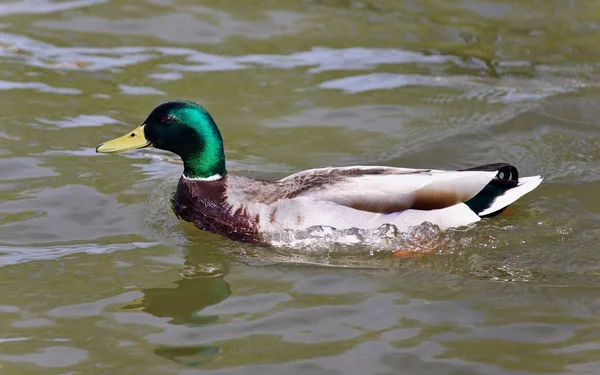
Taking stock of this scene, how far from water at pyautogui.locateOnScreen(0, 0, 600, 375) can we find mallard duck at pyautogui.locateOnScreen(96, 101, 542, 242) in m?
0.14

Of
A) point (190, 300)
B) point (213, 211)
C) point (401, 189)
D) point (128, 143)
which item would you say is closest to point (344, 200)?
point (401, 189)

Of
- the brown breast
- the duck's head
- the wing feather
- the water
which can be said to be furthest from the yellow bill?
the wing feather

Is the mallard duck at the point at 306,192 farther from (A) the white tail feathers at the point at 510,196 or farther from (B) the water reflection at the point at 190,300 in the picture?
(B) the water reflection at the point at 190,300

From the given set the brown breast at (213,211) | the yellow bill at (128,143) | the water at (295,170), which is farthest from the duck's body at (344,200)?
the yellow bill at (128,143)

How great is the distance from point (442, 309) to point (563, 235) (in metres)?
1.68

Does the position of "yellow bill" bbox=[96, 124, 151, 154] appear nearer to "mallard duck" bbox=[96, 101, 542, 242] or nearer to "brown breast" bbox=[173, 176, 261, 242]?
"mallard duck" bbox=[96, 101, 542, 242]

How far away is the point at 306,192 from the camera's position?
7.02 meters

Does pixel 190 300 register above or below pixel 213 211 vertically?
below

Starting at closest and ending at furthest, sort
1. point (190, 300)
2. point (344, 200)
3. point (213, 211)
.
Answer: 1. point (190, 300)
2. point (344, 200)
3. point (213, 211)

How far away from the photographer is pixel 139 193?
26.2ft

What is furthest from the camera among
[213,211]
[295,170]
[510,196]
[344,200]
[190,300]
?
[295,170]

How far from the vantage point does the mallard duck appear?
6.97 metres

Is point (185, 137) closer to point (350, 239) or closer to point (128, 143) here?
point (128, 143)

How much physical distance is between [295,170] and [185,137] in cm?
151
